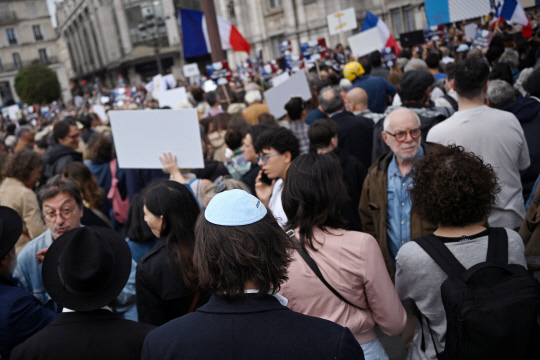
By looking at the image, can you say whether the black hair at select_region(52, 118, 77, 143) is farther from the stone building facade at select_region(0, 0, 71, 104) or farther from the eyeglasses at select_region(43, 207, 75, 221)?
the stone building facade at select_region(0, 0, 71, 104)

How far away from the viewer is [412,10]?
88.3ft

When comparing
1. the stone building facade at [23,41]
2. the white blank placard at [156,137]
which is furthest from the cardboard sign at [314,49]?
the stone building facade at [23,41]

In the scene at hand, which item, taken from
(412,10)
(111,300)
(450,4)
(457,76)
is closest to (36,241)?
(111,300)

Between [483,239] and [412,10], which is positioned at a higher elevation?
[412,10]

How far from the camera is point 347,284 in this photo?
226 centimetres

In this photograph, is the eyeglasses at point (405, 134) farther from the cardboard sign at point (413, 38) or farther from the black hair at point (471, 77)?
the cardboard sign at point (413, 38)

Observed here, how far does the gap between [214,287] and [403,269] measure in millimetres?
1052

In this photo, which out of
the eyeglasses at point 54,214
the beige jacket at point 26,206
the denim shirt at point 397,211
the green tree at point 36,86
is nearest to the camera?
the denim shirt at point 397,211

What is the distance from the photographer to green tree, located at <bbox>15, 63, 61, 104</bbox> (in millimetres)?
57875

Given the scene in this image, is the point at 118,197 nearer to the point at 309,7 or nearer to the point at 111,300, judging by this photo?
the point at 111,300

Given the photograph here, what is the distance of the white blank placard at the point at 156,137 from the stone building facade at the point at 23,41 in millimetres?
79638

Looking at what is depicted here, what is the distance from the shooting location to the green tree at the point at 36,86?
5788cm

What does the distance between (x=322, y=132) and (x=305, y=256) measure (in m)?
2.17

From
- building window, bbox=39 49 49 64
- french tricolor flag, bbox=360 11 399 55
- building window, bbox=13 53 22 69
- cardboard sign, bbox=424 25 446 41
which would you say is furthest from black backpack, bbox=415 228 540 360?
building window, bbox=13 53 22 69
